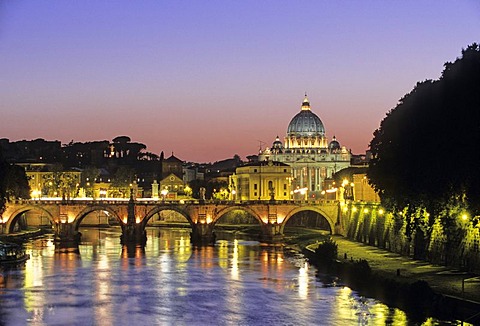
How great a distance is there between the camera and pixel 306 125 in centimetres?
18250

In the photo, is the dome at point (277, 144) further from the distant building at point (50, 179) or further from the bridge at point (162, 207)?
the bridge at point (162, 207)

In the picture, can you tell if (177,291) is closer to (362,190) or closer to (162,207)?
(162,207)

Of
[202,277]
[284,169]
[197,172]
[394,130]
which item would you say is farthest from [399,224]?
[197,172]

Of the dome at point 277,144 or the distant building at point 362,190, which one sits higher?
the dome at point 277,144

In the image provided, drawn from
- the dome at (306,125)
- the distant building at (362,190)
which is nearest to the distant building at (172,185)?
the dome at (306,125)

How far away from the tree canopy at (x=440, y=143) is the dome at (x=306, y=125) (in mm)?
125575

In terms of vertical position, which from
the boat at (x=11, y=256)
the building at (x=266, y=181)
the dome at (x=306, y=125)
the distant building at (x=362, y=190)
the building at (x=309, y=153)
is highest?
the dome at (x=306, y=125)

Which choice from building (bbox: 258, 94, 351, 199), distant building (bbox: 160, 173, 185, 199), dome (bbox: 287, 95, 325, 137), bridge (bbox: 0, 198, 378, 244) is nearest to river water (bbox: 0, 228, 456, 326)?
bridge (bbox: 0, 198, 378, 244)

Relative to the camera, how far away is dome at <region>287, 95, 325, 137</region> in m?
182

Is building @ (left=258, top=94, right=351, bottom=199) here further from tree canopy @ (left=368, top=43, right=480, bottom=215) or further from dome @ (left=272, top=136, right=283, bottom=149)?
tree canopy @ (left=368, top=43, right=480, bottom=215)

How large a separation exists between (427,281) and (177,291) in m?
13.3

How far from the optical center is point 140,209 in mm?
86125

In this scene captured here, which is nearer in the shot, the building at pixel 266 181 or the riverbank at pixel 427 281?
the riverbank at pixel 427 281

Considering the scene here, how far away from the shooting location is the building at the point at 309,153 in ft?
575
